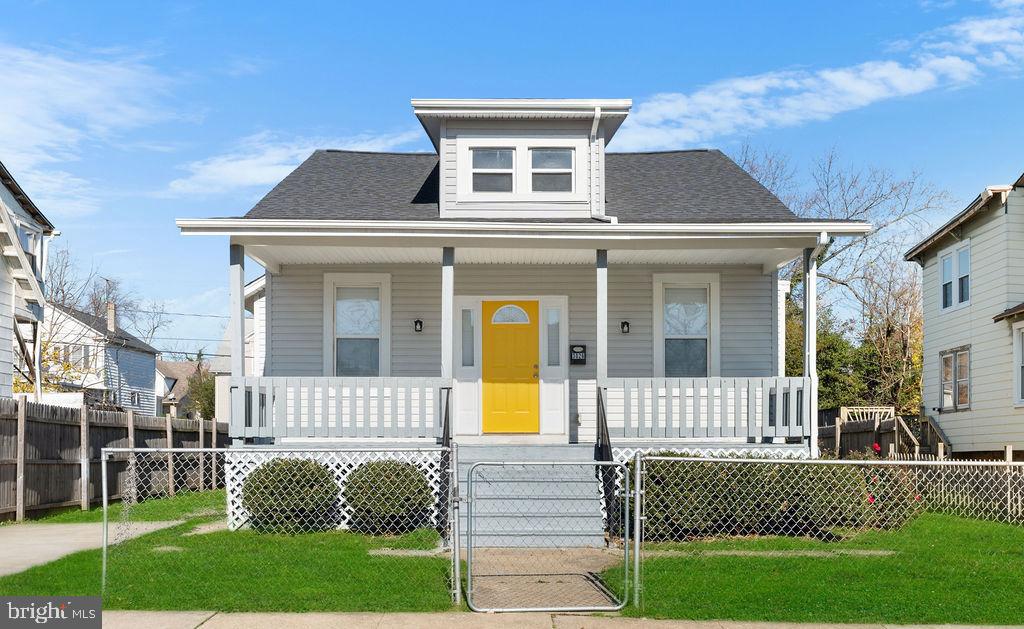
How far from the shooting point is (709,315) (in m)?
14.8

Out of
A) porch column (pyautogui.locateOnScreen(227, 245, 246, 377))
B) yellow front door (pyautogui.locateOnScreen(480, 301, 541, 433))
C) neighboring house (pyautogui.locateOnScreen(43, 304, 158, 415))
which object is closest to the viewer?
porch column (pyautogui.locateOnScreen(227, 245, 246, 377))

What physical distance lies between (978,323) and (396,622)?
1632 cm

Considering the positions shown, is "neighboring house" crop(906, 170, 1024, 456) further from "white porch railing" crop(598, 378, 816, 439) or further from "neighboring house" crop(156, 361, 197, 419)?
"neighboring house" crop(156, 361, 197, 419)

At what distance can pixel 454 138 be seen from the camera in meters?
14.6

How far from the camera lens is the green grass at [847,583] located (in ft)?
24.0

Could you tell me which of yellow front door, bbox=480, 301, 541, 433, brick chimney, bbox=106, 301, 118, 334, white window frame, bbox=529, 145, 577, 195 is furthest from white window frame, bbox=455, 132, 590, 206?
brick chimney, bbox=106, 301, 118, 334

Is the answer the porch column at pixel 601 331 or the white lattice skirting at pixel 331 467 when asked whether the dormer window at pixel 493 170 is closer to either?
the porch column at pixel 601 331

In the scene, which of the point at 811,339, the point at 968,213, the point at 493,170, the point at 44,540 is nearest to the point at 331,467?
the point at 44,540

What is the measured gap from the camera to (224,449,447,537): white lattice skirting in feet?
38.7

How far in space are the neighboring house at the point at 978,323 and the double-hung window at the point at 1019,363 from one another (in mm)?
18

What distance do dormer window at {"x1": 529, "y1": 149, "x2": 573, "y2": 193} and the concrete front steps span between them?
12.9 feet

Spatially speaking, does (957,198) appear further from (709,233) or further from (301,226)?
(301,226)

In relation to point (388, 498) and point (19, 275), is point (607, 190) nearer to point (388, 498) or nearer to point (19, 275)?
point (388, 498)

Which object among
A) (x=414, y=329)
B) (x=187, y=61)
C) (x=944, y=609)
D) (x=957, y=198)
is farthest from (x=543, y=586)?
(x=957, y=198)
